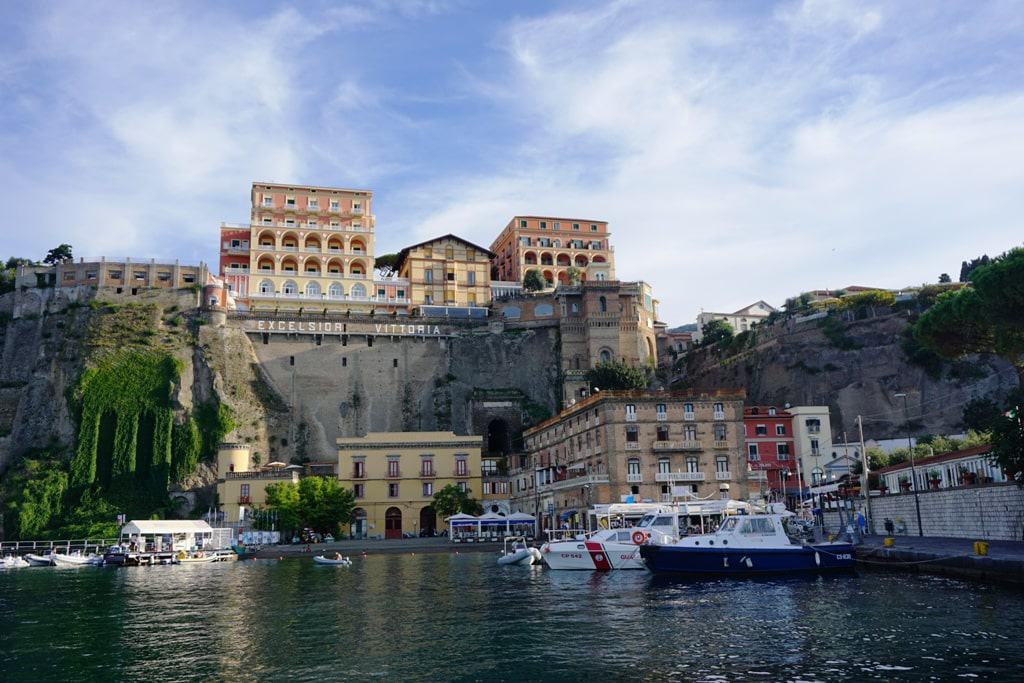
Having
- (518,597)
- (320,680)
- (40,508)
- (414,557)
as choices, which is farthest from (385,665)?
(40,508)

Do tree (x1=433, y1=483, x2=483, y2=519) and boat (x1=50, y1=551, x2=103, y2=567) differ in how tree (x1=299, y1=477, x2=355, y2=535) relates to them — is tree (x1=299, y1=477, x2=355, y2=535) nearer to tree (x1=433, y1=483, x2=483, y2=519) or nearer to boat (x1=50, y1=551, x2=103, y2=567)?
tree (x1=433, y1=483, x2=483, y2=519)

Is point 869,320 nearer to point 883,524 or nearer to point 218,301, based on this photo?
point 883,524

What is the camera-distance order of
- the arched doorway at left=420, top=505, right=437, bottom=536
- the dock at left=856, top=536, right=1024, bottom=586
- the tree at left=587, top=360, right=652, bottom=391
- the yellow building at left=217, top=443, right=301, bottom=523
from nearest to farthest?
the dock at left=856, top=536, right=1024, bottom=586, the yellow building at left=217, top=443, right=301, bottom=523, the arched doorway at left=420, top=505, right=437, bottom=536, the tree at left=587, top=360, right=652, bottom=391

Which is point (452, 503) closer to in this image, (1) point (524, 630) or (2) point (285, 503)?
(2) point (285, 503)

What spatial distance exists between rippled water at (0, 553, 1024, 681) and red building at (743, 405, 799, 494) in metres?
35.2

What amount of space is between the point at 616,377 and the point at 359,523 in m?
27.8

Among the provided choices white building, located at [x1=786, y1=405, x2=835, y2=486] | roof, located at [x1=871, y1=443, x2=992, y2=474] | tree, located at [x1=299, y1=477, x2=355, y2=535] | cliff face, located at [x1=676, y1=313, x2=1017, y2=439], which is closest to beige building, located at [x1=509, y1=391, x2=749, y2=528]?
roof, located at [x1=871, y1=443, x2=992, y2=474]

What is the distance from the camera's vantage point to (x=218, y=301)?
8438 centimetres

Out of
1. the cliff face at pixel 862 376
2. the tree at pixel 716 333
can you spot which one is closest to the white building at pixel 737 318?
the tree at pixel 716 333

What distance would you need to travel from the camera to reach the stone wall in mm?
33406

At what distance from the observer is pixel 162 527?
62.1 meters

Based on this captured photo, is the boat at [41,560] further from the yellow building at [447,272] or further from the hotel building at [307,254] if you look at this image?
the yellow building at [447,272]

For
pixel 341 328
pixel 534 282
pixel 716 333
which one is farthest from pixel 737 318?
pixel 341 328

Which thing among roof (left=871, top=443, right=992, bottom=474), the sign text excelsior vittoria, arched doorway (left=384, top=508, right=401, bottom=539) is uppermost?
the sign text excelsior vittoria
